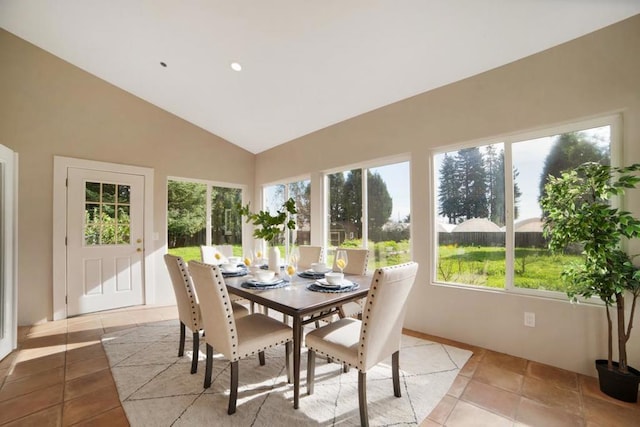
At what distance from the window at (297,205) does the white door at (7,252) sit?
3242mm

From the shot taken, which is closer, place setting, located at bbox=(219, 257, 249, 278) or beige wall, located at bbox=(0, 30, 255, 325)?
place setting, located at bbox=(219, 257, 249, 278)

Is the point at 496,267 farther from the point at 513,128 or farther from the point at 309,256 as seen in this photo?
the point at 309,256

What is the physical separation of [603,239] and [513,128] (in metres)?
1.17

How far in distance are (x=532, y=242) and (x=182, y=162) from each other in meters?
4.75

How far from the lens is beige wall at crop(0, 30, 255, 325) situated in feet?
10.8

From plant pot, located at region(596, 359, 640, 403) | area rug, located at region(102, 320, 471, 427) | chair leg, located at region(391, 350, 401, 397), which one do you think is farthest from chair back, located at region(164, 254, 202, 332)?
plant pot, located at region(596, 359, 640, 403)

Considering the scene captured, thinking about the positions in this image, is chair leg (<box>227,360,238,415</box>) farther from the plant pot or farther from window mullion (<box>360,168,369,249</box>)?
the plant pot

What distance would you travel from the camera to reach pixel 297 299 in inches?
71.3

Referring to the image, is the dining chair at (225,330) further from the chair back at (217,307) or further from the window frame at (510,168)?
the window frame at (510,168)

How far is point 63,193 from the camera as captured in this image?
140 inches

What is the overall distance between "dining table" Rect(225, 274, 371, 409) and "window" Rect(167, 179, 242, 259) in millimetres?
2667

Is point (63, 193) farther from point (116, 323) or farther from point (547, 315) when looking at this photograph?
point (547, 315)

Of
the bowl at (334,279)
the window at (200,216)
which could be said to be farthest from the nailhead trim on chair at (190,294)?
the window at (200,216)

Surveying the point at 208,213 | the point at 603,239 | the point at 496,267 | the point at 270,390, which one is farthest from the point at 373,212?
the point at 208,213
